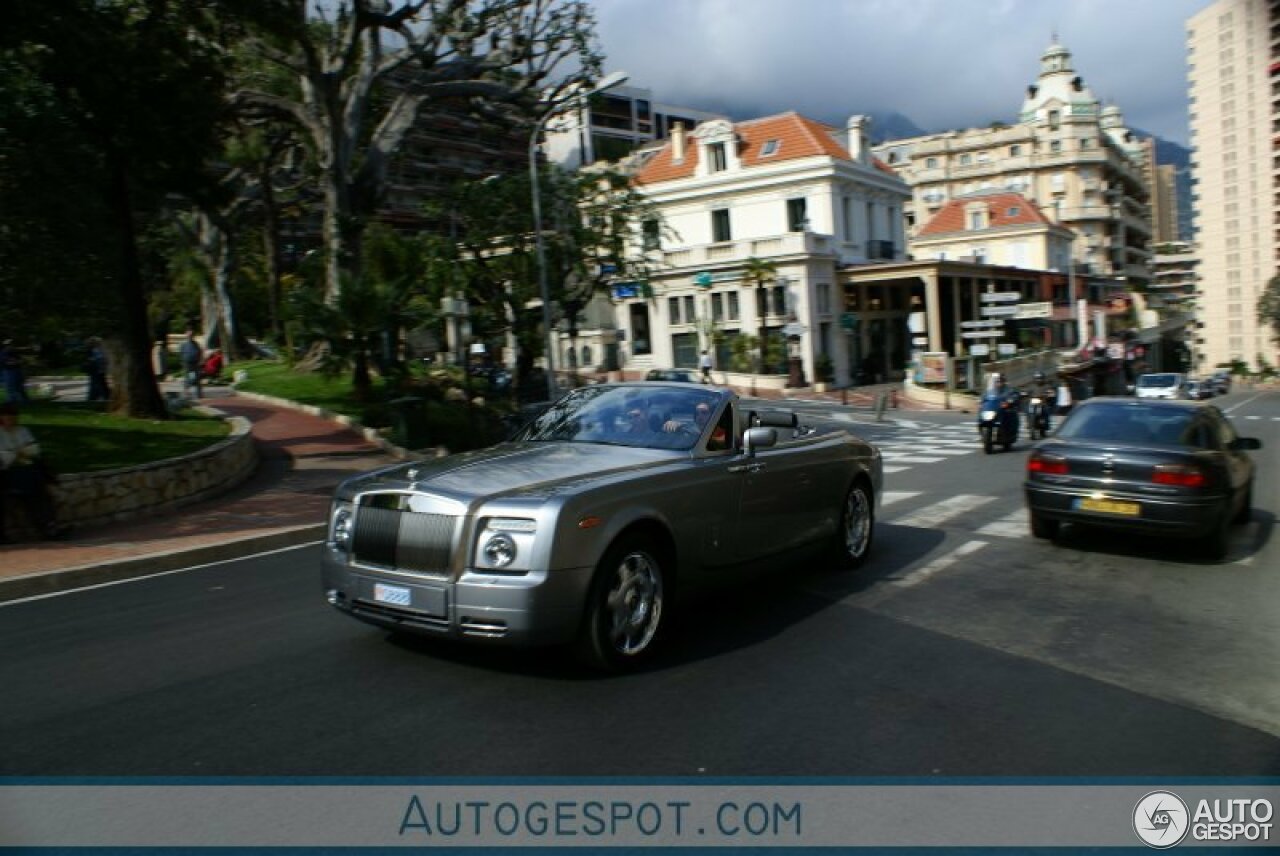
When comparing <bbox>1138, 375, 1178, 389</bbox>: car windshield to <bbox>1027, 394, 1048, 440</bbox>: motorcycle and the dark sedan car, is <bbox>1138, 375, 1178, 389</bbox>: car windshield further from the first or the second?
the dark sedan car

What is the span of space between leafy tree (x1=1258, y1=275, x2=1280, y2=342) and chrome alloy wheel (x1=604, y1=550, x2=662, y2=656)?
310ft

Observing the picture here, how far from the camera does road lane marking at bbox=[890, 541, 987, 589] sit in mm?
8009

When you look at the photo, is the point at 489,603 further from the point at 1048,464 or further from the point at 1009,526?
the point at 1009,526

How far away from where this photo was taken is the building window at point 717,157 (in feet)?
171

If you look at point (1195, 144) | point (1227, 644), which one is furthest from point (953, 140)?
point (1227, 644)

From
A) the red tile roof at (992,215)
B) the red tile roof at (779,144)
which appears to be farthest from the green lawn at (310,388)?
the red tile roof at (992,215)

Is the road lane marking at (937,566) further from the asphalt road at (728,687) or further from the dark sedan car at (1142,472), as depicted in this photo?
the dark sedan car at (1142,472)

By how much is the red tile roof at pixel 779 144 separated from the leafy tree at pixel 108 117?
35879 mm

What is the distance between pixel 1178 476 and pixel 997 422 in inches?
481

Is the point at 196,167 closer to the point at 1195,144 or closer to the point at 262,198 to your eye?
the point at 262,198

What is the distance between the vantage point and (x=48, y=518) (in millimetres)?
11312

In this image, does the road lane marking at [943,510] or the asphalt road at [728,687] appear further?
the road lane marking at [943,510]

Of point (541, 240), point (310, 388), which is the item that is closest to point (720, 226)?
point (541, 240)

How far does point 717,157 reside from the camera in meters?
52.5
